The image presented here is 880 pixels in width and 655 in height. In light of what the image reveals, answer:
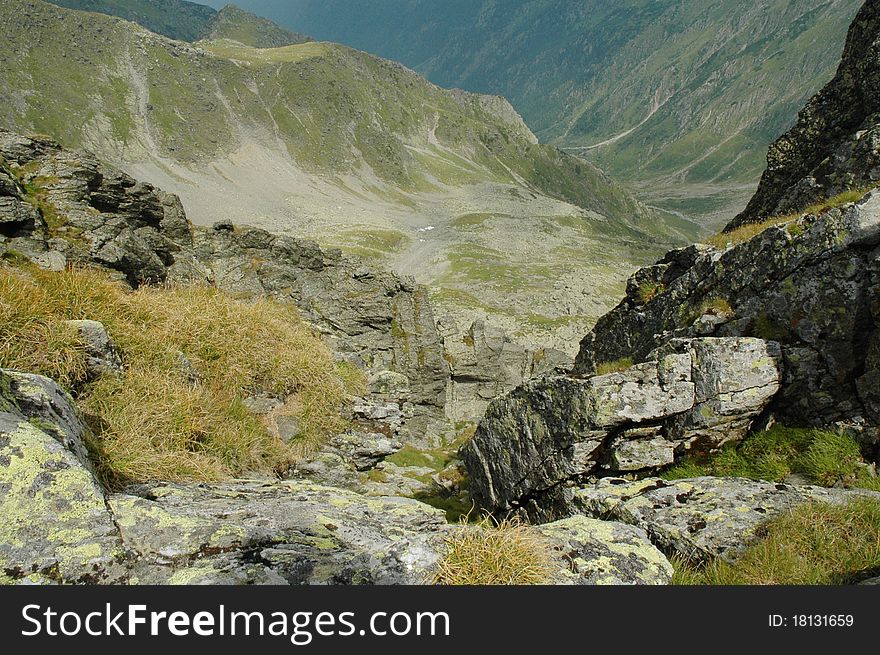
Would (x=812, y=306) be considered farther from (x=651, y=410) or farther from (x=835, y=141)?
(x=835, y=141)

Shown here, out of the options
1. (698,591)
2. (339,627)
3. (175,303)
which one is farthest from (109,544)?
(175,303)

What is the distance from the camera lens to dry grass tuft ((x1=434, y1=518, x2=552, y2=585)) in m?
4.39

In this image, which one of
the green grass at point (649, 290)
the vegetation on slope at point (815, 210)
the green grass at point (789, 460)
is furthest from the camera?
the green grass at point (649, 290)

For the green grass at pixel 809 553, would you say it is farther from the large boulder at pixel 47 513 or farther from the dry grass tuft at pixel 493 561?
the large boulder at pixel 47 513

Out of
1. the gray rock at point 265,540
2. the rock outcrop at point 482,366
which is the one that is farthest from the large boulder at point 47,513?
the rock outcrop at point 482,366

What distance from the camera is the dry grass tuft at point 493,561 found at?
4.39m

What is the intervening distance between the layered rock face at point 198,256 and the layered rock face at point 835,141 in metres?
15.3

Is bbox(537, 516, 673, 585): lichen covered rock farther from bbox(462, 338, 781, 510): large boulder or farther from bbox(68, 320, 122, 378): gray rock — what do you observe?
bbox(68, 320, 122, 378): gray rock

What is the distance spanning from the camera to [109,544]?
13.6 feet

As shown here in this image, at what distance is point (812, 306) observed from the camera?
925 cm

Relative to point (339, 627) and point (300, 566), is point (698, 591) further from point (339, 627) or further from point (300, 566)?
point (300, 566)

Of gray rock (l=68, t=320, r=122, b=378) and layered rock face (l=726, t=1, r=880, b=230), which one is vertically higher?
layered rock face (l=726, t=1, r=880, b=230)

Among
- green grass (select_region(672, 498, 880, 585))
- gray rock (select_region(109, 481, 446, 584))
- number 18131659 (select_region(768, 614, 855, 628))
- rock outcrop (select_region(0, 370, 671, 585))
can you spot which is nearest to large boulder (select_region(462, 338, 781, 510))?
green grass (select_region(672, 498, 880, 585))

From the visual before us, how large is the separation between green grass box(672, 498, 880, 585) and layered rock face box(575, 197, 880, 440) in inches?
112
